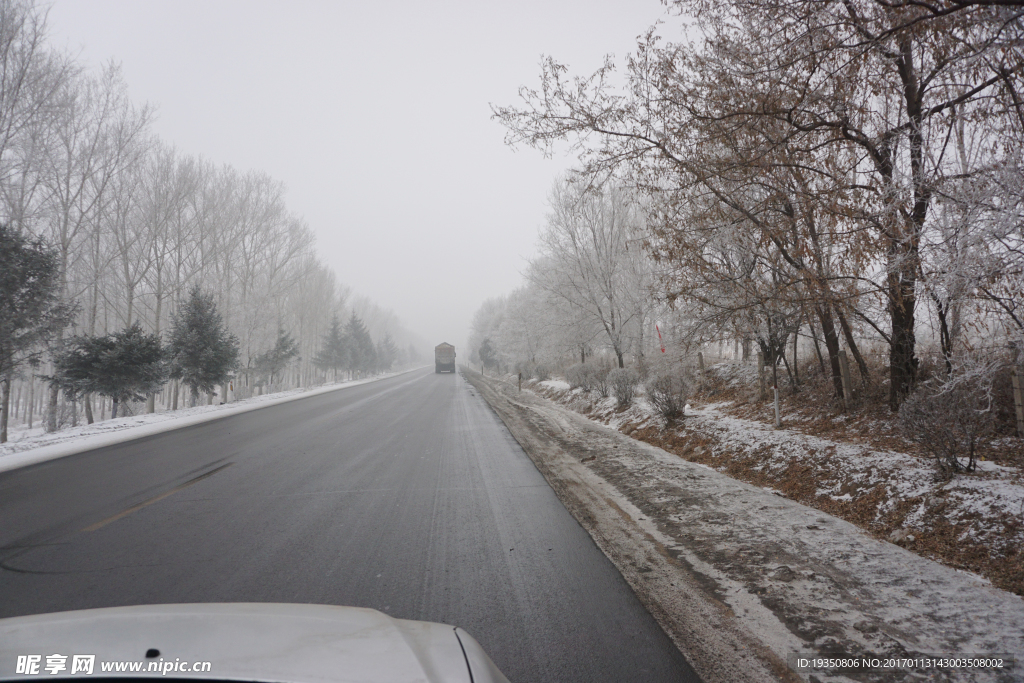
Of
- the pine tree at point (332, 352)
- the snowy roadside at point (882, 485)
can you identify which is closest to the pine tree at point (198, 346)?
the snowy roadside at point (882, 485)

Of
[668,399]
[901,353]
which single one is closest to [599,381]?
[668,399]

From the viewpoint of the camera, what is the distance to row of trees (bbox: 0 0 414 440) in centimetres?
1755

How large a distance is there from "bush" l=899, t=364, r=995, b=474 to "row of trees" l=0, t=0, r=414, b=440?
22.9 meters

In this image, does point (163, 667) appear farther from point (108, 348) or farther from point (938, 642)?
point (108, 348)

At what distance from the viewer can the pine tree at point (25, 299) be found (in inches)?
598

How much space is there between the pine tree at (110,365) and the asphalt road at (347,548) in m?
11.0

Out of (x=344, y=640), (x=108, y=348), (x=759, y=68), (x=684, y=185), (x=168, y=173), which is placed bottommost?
(x=344, y=640)

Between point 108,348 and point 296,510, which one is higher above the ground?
point 108,348

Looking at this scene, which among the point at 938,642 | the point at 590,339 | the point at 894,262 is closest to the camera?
the point at 938,642

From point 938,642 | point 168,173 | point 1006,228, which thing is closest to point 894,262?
point 1006,228

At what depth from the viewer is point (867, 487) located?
545 cm

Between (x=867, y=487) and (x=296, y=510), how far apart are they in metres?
6.31

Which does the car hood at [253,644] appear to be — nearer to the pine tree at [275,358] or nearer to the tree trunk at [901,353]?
the tree trunk at [901,353]

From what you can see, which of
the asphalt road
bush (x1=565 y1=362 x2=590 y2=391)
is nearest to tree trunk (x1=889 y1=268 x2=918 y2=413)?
the asphalt road
